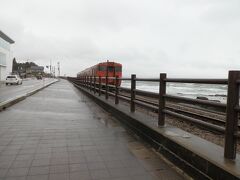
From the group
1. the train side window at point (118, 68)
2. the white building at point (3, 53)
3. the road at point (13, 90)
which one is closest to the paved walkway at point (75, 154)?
the road at point (13, 90)

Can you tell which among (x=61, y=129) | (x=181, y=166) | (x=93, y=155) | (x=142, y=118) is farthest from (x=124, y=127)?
(x=181, y=166)

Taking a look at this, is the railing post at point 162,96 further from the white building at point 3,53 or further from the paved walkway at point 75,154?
the white building at point 3,53

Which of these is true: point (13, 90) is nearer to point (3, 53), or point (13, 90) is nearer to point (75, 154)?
point (75, 154)

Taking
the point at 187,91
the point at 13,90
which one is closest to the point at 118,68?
the point at 13,90

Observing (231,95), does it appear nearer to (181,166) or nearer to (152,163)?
(181,166)

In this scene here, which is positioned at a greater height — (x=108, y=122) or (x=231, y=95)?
(x=231, y=95)

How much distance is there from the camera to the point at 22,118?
28.8ft

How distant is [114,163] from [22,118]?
514 centimetres

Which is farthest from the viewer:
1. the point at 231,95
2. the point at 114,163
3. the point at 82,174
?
the point at 114,163

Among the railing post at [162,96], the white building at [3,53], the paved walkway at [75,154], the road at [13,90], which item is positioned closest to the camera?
the paved walkway at [75,154]

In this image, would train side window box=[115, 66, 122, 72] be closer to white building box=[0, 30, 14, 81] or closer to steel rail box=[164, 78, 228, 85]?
steel rail box=[164, 78, 228, 85]

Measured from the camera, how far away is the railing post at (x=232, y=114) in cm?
353

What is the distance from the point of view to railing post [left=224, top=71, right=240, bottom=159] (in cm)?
353

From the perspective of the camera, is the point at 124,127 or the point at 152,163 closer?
the point at 152,163
